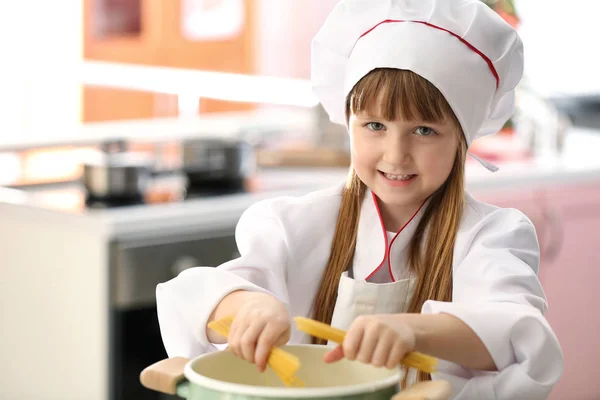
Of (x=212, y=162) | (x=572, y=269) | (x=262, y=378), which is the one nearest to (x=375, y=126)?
(x=262, y=378)

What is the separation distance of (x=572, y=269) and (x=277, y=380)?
204cm

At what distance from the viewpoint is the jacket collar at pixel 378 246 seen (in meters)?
1.00

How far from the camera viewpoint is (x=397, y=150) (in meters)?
0.91

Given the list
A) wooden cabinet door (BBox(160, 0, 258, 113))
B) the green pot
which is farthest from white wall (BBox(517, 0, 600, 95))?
the green pot

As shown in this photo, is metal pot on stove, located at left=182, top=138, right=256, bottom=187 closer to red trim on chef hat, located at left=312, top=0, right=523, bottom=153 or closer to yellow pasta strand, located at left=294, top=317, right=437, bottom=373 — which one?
red trim on chef hat, located at left=312, top=0, right=523, bottom=153

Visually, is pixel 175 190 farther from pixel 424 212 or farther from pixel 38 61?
pixel 38 61

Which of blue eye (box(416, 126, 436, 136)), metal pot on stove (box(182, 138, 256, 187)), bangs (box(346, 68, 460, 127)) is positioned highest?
bangs (box(346, 68, 460, 127))

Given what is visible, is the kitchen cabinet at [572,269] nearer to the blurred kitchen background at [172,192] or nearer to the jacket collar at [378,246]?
the blurred kitchen background at [172,192]

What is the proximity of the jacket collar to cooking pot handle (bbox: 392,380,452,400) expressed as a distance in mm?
318

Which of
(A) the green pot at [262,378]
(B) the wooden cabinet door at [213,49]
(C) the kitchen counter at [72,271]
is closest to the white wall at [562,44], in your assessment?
(B) the wooden cabinet door at [213,49]

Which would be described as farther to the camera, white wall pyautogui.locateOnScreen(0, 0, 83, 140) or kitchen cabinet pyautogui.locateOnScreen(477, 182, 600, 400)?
white wall pyautogui.locateOnScreen(0, 0, 83, 140)

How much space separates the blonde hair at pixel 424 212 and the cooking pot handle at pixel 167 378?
25 centimetres

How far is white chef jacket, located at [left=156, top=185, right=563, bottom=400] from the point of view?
0.84 metres

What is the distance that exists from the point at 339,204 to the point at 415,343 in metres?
0.31
